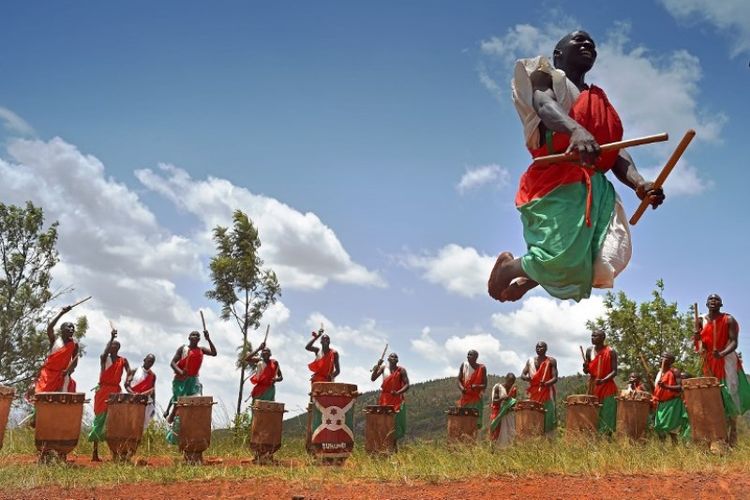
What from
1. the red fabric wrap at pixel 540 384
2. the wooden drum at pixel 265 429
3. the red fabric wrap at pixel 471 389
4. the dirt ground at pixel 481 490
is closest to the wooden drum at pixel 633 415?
the red fabric wrap at pixel 540 384

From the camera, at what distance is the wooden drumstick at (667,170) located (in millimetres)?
4520

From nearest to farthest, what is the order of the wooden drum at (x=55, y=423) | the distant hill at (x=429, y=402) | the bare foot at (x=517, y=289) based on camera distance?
the bare foot at (x=517, y=289) → the wooden drum at (x=55, y=423) → the distant hill at (x=429, y=402)

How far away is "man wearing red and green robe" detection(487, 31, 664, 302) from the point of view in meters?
4.40

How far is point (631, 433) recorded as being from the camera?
1112 centimetres

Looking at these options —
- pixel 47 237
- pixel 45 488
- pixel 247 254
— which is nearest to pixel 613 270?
pixel 45 488

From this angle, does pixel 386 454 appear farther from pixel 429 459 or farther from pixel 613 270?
pixel 613 270

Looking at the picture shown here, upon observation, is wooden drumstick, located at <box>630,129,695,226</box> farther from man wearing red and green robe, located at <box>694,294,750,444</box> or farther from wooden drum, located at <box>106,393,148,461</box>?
wooden drum, located at <box>106,393,148,461</box>

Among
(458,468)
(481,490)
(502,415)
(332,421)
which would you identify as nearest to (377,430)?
(332,421)

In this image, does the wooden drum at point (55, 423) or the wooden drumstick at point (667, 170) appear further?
the wooden drum at point (55, 423)

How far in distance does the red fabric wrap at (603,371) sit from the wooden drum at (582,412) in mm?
1884

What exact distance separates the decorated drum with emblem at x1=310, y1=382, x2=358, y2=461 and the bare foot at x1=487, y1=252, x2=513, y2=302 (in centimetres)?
526

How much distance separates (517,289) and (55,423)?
7566 millimetres

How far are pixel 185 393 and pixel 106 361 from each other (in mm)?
1647

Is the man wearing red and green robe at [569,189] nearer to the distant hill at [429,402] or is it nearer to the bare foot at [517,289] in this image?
the bare foot at [517,289]
